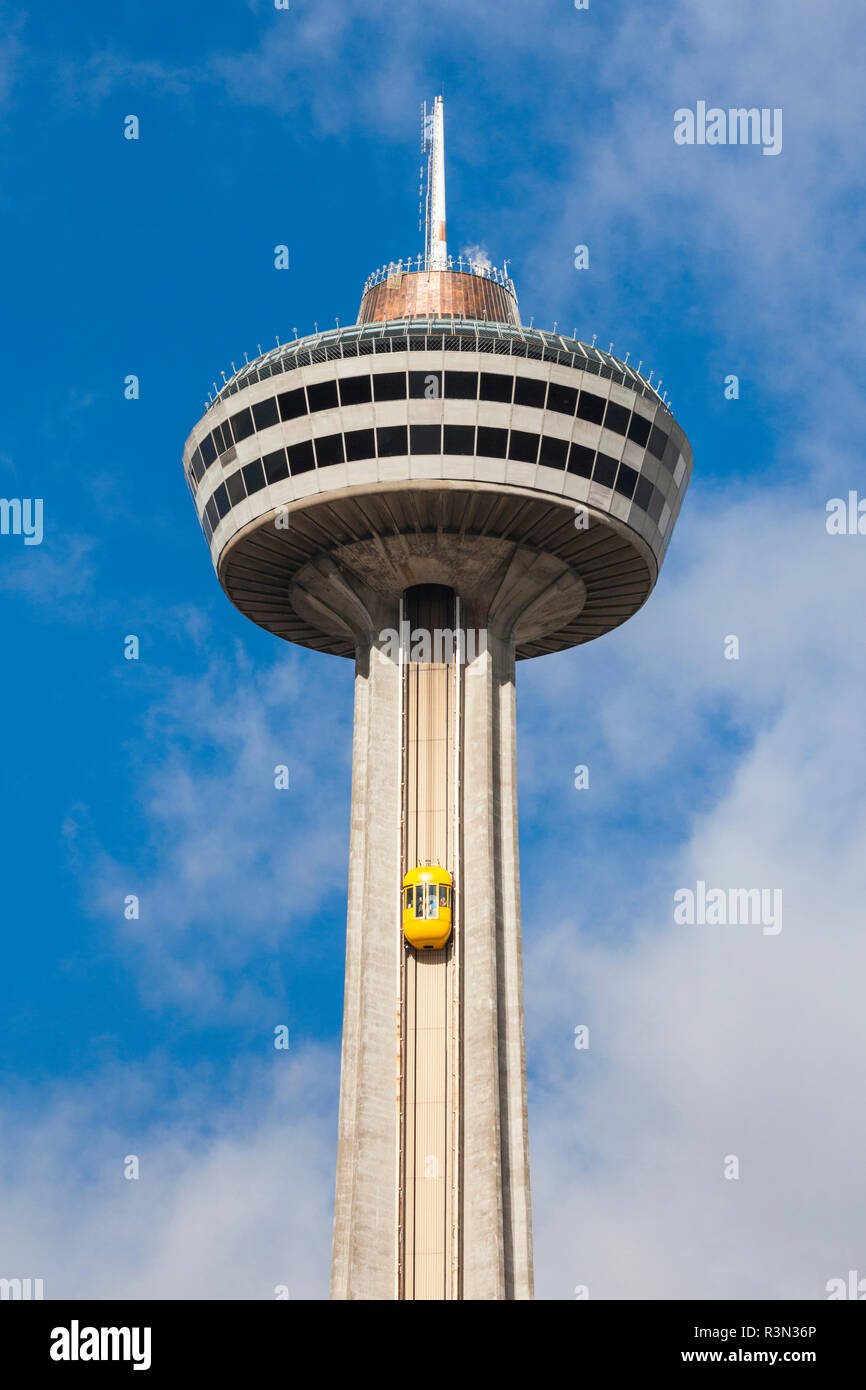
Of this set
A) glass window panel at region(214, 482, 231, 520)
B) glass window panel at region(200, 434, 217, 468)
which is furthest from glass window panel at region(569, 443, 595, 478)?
glass window panel at region(200, 434, 217, 468)

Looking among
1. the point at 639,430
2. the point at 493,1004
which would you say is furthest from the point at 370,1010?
the point at 639,430

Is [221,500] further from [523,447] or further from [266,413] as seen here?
[523,447]

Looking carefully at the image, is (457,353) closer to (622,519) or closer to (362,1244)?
(622,519)

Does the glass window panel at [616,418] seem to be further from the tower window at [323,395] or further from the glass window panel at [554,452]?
the tower window at [323,395]

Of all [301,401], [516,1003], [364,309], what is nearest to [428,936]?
[516,1003]

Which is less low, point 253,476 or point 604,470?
point 253,476

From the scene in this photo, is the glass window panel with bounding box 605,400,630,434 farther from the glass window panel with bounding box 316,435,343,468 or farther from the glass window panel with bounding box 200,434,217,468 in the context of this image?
the glass window panel with bounding box 200,434,217,468

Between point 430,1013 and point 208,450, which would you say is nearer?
point 430,1013
